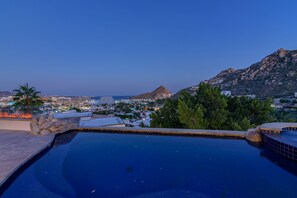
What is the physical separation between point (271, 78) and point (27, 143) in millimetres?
64634

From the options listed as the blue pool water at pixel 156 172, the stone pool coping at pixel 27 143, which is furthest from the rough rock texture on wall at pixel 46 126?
the blue pool water at pixel 156 172

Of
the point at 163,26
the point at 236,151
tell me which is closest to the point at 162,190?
the point at 236,151

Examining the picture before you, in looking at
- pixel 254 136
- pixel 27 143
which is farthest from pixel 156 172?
pixel 27 143

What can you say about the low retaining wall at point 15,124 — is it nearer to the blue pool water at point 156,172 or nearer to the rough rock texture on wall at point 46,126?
the rough rock texture on wall at point 46,126

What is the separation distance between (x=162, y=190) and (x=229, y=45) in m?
35.4

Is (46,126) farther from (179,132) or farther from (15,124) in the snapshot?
(179,132)

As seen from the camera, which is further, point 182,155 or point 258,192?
point 182,155

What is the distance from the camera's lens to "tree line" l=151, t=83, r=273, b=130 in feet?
35.0

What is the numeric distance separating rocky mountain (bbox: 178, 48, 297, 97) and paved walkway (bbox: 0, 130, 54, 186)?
4298 cm

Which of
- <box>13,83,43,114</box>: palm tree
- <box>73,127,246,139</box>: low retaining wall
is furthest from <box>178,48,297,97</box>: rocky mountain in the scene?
<box>73,127,246,139</box>: low retaining wall

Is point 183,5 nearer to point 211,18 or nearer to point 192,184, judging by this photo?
point 211,18

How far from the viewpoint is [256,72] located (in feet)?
208

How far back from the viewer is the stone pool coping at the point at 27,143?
461cm

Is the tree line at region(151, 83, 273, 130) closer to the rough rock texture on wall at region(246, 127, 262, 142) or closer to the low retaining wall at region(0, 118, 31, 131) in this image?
the rough rock texture on wall at region(246, 127, 262, 142)
